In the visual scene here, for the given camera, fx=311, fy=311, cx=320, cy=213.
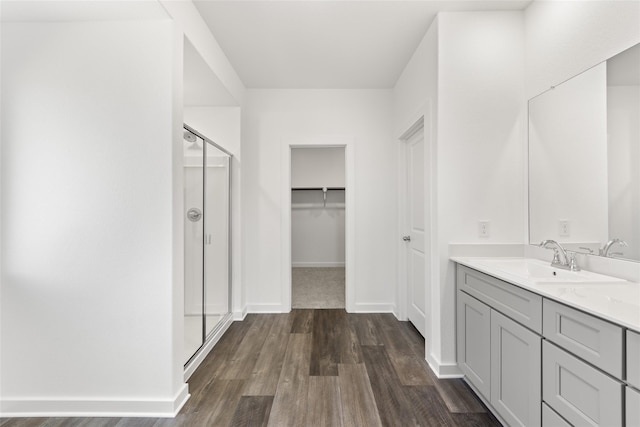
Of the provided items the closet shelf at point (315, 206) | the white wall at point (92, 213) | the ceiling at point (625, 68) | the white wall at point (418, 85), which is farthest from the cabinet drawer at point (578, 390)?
the closet shelf at point (315, 206)

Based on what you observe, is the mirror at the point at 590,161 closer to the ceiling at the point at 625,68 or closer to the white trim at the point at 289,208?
the ceiling at the point at 625,68

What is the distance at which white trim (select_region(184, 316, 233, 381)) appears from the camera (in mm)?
2225

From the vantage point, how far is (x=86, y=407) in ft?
5.97

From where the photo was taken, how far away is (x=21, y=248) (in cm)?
182

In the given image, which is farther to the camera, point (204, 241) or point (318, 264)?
point (318, 264)

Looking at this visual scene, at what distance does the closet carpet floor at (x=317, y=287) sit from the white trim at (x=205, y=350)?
1009 mm

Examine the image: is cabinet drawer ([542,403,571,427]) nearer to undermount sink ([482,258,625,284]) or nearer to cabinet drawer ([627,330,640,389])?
cabinet drawer ([627,330,640,389])

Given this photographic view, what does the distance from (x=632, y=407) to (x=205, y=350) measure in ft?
8.35

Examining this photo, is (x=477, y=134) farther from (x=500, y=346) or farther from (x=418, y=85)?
(x=500, y=346)

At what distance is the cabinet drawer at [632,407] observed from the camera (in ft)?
3.07

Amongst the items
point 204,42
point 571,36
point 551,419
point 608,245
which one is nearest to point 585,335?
point 551,419

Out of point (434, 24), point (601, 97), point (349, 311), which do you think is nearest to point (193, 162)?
point (434, 24)

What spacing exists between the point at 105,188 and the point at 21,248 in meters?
0.59

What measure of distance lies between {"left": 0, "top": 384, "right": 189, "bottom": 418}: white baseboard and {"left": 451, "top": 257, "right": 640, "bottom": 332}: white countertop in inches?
79.1
